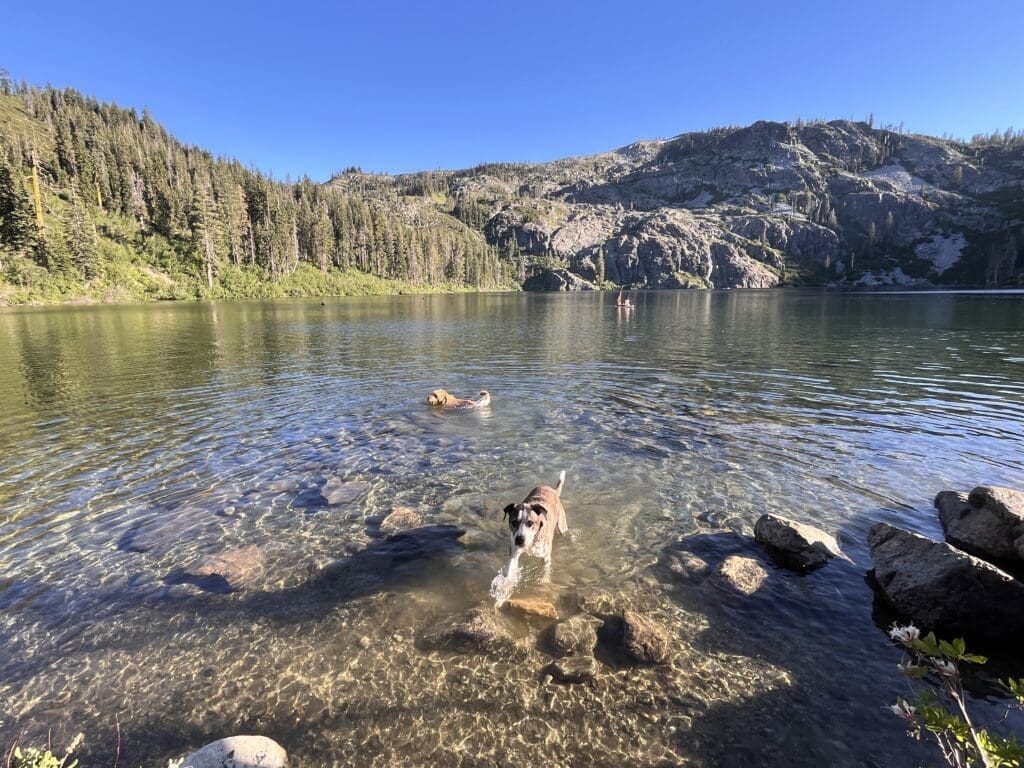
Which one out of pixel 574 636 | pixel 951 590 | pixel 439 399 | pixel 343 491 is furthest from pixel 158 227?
pixel 951 590

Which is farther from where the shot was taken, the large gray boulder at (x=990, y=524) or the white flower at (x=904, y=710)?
the large gray boulder at (x=990, y=524)

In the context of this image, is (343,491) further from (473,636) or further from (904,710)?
(904,710)

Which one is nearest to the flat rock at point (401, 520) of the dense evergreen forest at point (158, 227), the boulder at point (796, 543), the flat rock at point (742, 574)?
the flat rock at point (742, 574)

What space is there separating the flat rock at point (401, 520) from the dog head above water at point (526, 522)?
3510 mm

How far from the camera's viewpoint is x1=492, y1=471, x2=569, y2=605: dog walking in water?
832 cm

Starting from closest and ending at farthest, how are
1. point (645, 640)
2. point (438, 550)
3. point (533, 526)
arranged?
point (645, 640) < point (533, 526) < point (438, 550)

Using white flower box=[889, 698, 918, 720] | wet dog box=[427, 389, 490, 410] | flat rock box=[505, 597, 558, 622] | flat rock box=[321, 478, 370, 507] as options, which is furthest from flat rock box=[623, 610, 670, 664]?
wet dog box=[427, 389, 490, 410]

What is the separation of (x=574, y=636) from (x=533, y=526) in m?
1.86

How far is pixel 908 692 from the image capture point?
6.27 m

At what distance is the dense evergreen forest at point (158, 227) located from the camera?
289ft

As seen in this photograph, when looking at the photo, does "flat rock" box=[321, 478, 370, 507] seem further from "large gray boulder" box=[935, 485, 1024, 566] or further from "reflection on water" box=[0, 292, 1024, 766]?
"large gray boulder" box=[935, 485, 1024, 566]

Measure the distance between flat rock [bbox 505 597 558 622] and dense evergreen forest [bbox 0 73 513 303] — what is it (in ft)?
351

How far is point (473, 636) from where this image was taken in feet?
24.5

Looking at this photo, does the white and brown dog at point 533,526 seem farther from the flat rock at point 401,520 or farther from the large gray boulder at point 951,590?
the large gray boulder at point 951,590
